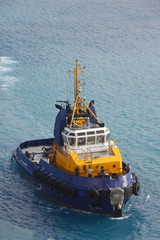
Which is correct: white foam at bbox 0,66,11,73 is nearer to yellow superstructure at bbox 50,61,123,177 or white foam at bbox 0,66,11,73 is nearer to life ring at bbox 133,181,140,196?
yellow superstructure at bbox 50,61,123,177

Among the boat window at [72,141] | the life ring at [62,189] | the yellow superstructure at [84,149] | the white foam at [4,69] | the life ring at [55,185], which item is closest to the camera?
the life ring at [62,189]

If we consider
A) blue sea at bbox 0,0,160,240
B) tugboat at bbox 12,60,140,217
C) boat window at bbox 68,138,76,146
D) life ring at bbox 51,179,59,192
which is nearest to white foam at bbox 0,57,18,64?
blue sea at bbox 0,0,160,240

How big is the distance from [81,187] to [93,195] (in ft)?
3.57

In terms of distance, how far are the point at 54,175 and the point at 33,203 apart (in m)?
2.45

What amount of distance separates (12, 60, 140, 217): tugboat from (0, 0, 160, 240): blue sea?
111 centimetres

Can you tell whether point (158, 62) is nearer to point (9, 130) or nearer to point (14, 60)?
point (14, 60)

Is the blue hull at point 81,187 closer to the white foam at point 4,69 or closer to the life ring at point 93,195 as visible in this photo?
the life ring at point 93,195

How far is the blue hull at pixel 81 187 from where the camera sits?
37719mm

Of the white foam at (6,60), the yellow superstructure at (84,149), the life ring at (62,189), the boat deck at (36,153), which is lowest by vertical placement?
the life ring at (62,189)

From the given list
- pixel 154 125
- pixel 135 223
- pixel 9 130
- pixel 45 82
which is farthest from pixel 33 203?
pixel 45 82

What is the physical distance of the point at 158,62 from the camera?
221 feet

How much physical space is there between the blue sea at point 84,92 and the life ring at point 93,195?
176 cm

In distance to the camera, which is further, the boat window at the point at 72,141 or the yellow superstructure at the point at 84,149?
the boat window at the point at 72,141

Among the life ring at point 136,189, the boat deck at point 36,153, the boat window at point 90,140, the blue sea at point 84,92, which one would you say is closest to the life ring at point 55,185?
the blue sea at point 84,92
